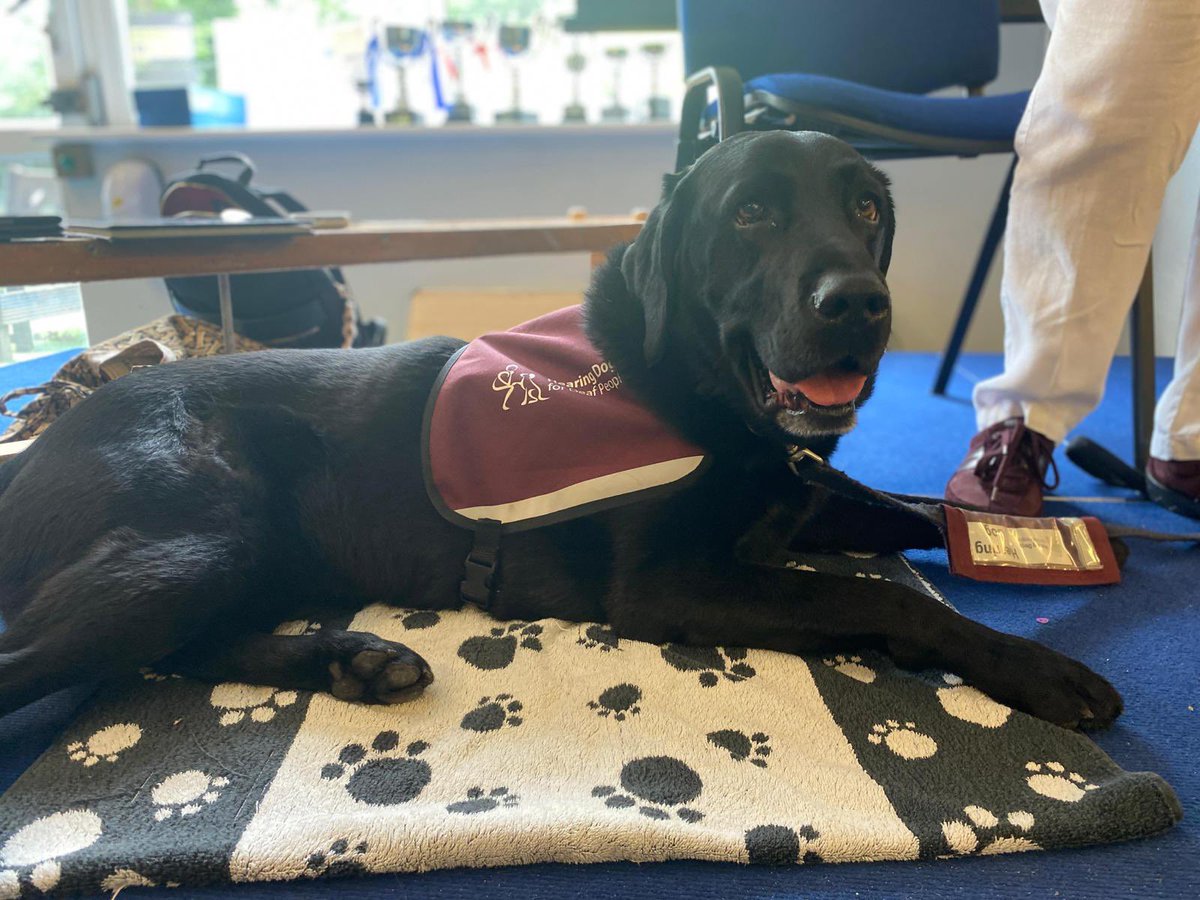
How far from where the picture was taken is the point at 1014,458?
180 cm

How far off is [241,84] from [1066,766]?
179 inches

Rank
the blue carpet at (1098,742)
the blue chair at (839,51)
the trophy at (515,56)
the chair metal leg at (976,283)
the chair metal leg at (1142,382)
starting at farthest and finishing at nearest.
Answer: the trophy at (515,56)
the chair metal leg at (976,283)
the blue chair at (839,51)
the chair metal leg at (1142,382)
the blue carpet at (1098,742)

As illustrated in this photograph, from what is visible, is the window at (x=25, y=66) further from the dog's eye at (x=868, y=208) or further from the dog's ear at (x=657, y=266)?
the dog's eye at (x=868, y=208)

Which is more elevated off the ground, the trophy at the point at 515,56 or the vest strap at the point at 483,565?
the trophy at the point at 515,56

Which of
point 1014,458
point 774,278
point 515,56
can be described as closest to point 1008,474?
point 1014,458

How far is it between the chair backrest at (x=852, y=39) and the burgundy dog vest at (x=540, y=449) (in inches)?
61.8

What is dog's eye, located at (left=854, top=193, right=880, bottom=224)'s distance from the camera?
125 centimetres

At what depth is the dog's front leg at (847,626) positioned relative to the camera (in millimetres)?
1068

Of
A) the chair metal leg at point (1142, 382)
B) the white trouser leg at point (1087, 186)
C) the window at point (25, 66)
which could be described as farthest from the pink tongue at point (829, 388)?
the window at point (25, 66)

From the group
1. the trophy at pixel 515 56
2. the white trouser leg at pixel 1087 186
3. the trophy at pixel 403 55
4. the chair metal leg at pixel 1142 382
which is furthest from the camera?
the trophy at pixel 515 56

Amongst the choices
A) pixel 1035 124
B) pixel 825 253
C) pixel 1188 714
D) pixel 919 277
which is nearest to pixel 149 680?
pixel 825 253

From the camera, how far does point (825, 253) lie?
43.4 inches

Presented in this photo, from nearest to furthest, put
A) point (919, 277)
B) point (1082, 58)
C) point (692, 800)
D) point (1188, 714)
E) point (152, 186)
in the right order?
point (692, 800)
point (1188, 714)
point (1082, 58)
point (152, 186)
point (919, 277)

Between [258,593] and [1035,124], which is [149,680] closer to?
[258,593]
